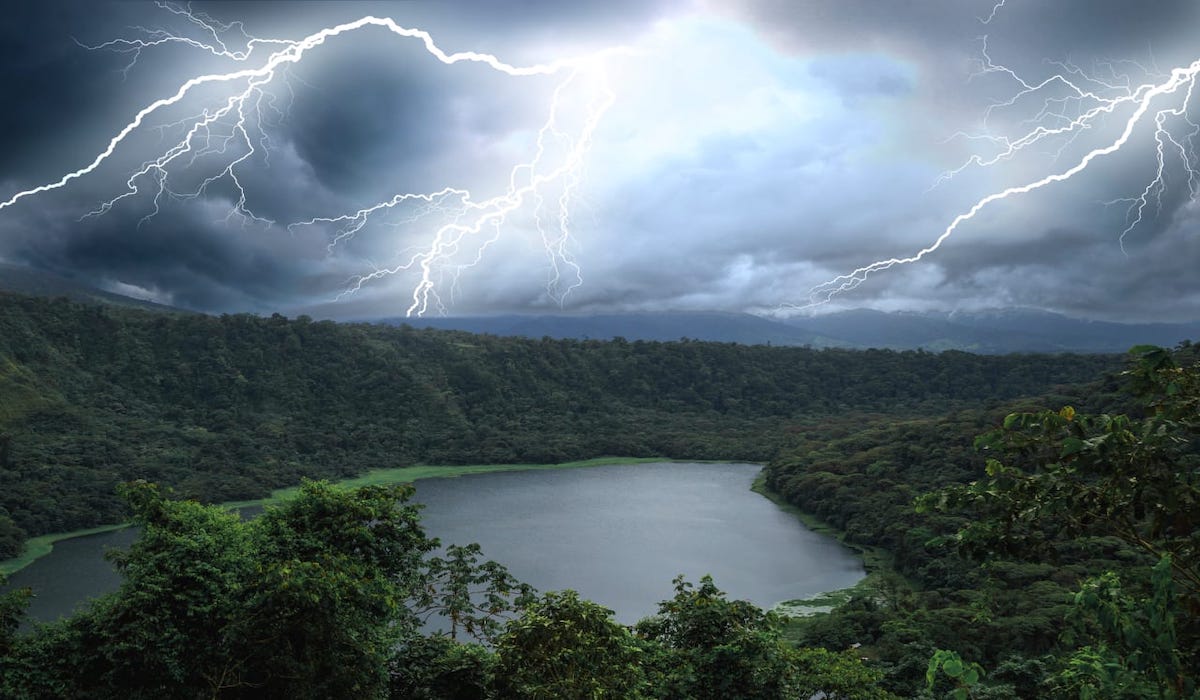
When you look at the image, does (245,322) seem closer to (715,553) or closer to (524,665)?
(715,553)

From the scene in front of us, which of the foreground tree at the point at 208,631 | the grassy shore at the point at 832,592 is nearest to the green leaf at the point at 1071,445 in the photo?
the foreground tree at the point at 208,631

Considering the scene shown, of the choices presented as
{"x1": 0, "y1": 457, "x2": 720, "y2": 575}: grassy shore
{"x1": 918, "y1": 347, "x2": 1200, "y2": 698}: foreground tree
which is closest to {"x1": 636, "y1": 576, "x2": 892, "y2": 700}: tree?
{"x1": 918, "y1": 347, "x2": 1200, "y2": 698}: foreground tree

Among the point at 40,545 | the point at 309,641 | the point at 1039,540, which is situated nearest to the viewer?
the point at 1039,540

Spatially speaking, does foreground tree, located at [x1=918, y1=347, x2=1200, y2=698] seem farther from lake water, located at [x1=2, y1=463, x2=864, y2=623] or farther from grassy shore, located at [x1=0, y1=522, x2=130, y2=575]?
grassy shore, located at [x1=0, y1=522, x2=130, y2=575]

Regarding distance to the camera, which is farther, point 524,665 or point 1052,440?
point 524,665

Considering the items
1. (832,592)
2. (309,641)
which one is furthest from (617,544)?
(309,641)

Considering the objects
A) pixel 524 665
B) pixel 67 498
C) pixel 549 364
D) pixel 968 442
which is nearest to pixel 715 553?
pixel 968 442

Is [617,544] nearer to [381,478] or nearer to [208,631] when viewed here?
[381,478]
